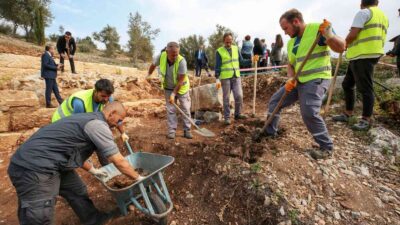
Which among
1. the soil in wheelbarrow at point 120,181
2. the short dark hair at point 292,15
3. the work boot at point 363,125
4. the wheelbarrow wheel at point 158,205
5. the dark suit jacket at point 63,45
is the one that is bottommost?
the wheelbarrow wheel at point 158,205

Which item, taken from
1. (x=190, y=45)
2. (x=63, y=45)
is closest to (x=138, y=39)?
(x=190, y=45)

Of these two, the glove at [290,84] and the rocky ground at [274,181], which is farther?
the glove at [290,84]

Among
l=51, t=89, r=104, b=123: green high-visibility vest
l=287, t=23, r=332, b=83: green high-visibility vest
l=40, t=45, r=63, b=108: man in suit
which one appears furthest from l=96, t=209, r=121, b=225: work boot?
l=40, t=45, r=63, b=108: man in suit

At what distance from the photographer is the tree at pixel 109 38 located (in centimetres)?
2397

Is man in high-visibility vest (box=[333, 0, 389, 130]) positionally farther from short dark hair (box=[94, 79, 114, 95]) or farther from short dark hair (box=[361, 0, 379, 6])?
short dark hair (box=[94, 79, 114, 95])

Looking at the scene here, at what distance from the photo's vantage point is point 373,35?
298cm

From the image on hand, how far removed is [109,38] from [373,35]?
26478mm

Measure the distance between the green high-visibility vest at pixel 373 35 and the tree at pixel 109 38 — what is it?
912 inches

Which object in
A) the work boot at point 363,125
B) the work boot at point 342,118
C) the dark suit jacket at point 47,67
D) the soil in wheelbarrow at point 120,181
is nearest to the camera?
the soil in wheelbarrow at point 120,181

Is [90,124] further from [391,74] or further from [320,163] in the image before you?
[391,74]

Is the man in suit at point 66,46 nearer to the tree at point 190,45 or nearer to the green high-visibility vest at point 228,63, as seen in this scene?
the green high-visibility vest at point 228,63

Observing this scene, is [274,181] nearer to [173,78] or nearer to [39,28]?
[173,78]

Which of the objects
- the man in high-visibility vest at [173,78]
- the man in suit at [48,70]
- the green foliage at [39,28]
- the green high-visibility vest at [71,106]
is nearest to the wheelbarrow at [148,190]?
the green high-visibility vest at [71,106]

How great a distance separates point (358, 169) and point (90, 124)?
114 inches
